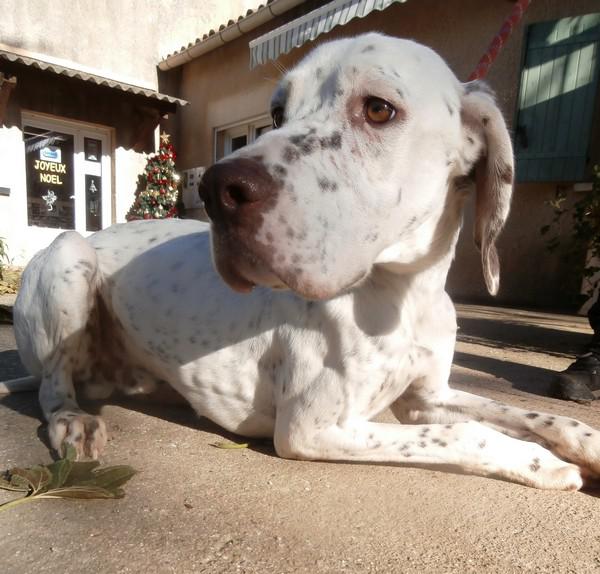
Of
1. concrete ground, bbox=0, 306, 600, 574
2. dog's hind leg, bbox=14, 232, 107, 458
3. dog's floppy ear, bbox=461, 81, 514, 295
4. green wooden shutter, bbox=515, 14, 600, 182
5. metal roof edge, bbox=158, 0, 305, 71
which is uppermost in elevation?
metal roof edge, bbox=158, 0, 305, 71

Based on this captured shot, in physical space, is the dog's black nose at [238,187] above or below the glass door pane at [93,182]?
below

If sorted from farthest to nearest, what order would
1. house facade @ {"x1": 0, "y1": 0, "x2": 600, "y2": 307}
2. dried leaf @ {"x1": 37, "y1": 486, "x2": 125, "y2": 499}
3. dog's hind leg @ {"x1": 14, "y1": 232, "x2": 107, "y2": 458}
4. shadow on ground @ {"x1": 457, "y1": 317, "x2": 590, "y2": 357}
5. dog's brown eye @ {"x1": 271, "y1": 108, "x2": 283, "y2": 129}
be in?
house facade @ {"x1": 0, "y1": 0, "x2": 600, "y2": 307}, shadow on ground @ {"x1": 457, "y1": 317, "x2": 590, "y2": 357}, dog's hind leg @ {"x1": 14, "y1": 232, "x2": 107, "y2": 458}, dog's brown eye @ {"x1": 271, "y1": 108, "x2": 283, "y2": 129}, dried leaf @ {"x1": 37, "y1": 486, "x2": 125, "y2": 499}

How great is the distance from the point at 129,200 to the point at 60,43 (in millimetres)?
2889

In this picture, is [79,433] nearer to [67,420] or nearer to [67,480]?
[67,420]

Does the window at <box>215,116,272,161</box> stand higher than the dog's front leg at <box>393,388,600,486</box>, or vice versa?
the window at <box>215,116,272,161</box>

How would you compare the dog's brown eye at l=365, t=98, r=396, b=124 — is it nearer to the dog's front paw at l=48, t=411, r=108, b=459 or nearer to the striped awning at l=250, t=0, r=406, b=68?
the dog's front paw at l=48, t=411, r=108, b=459

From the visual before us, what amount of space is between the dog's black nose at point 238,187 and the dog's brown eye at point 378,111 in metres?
0.40

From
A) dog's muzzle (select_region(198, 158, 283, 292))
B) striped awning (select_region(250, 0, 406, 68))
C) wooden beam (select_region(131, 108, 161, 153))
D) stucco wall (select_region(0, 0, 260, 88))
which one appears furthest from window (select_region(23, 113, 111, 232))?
dog's muzzle (select_region(198, 158, 283, 292))

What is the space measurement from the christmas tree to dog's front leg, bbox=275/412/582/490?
8.07 m

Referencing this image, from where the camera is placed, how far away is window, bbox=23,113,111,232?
8234mm

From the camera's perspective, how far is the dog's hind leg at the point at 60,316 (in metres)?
1.94

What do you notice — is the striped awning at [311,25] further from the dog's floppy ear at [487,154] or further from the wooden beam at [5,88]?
the dog's floppy ear at [487,154]

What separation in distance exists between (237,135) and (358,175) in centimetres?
812

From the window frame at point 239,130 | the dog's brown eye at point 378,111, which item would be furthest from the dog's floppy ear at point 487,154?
the window frame at point 239,130
